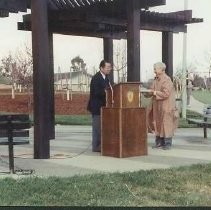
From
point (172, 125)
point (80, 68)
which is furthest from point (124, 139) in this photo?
point (80, 68)

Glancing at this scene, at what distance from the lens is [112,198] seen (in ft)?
23.8

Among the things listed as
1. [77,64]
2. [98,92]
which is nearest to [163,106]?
[98,92]

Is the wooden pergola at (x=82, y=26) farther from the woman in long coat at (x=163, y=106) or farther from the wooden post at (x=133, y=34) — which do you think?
the woman in long coat at (x=163, y=106)

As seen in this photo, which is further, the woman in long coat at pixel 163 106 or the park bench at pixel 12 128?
the woman in long coat at pixel 163 106

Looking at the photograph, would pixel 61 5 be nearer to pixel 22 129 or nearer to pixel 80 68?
pixel 22 129

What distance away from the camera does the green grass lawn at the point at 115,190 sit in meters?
7.13

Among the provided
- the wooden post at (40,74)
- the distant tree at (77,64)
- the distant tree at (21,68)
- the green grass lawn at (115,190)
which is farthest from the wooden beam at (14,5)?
the distant tree at (77,64)

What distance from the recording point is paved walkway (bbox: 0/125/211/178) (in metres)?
10.2

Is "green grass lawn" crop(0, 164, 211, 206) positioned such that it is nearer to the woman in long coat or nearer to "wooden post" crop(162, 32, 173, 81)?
the woman in long coat

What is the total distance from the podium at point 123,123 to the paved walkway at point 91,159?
23 centimetres

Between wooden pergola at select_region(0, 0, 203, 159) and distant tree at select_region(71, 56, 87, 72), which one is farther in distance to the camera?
distant tree at select_region(71, 56, 87, 72)

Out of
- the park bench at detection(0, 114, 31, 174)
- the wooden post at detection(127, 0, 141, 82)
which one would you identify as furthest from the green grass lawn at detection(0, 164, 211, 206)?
the wooden post at detection(127, 0, 141, 82)

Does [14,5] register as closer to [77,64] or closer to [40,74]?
[40,74]

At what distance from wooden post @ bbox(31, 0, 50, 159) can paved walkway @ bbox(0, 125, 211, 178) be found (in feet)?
1.16
